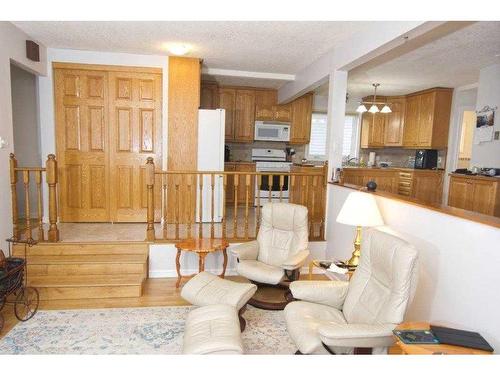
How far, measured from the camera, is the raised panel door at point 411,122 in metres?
6.60

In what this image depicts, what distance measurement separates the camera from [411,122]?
22.0ft

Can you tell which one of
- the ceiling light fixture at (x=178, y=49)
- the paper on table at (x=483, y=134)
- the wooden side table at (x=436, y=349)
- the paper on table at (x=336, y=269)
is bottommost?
the paper on table at (x=336, y=269)

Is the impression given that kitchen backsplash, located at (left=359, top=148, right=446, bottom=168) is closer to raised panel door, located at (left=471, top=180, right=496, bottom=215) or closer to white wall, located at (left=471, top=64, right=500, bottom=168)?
white wall, located at (left=471, top=64, right=500, bottom=168)

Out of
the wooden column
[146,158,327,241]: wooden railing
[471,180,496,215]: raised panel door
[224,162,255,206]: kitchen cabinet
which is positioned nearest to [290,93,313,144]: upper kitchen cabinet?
[224,162,255,206]: kitchen cabinet

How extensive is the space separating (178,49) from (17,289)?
10.6 ft

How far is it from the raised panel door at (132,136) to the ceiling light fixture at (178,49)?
477 millimetres

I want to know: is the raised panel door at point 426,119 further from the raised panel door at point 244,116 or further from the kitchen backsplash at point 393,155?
the raised panel door at point 244,116

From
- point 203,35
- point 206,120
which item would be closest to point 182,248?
point 206,120

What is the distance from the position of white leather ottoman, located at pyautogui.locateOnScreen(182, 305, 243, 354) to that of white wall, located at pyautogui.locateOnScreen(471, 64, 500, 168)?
421 centimetres

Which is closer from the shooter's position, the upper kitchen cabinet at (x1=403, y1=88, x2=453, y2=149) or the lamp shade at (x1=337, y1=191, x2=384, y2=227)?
the lamp shade at (x1=337, y1=191, x2=384, y2=227)

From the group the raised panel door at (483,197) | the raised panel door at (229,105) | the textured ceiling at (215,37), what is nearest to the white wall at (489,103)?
the raised panel door at (483,197)

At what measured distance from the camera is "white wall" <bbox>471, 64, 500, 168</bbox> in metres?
4.46

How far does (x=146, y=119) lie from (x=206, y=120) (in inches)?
34.3
